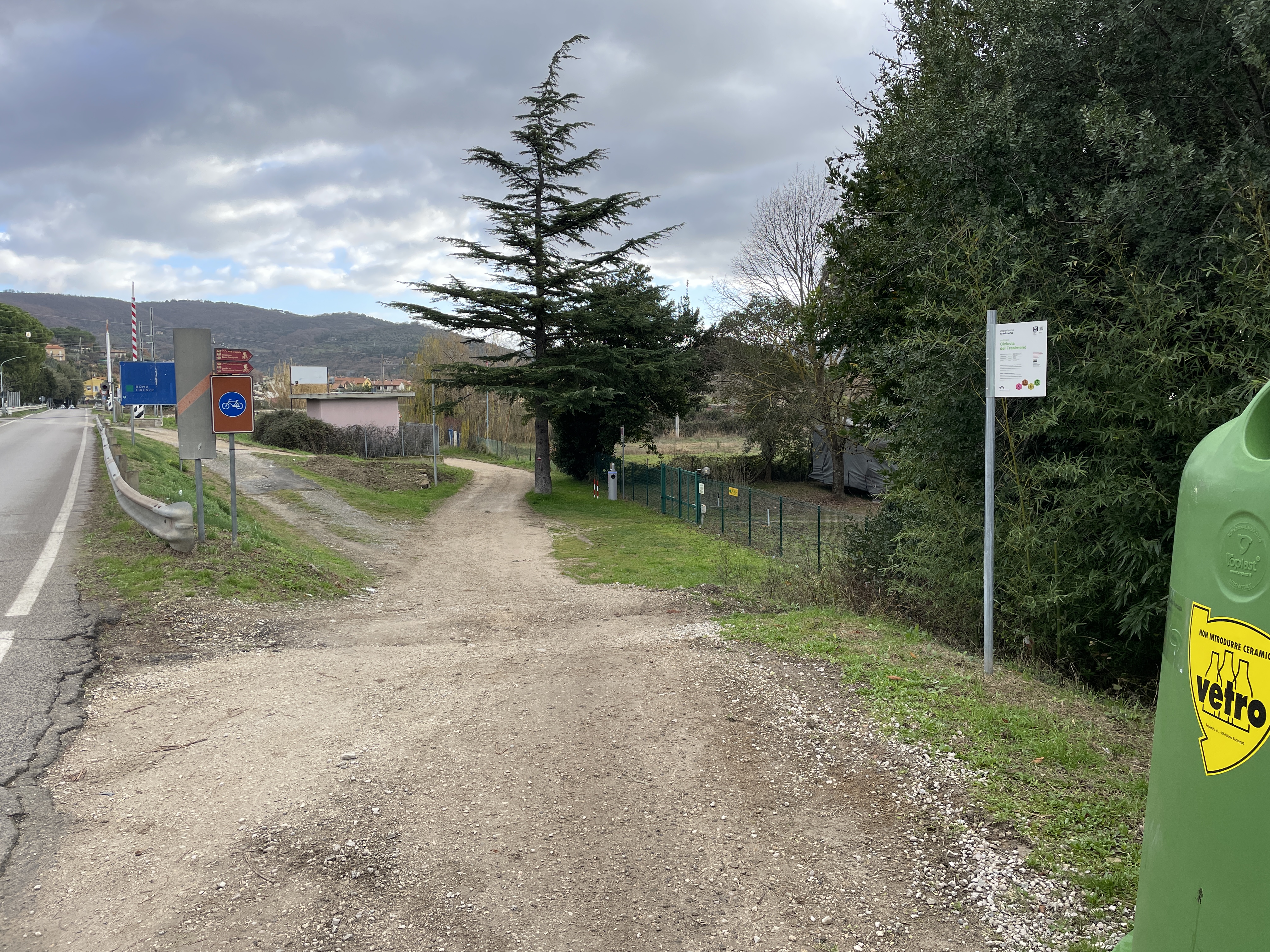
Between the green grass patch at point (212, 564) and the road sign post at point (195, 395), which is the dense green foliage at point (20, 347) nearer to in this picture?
the green grass patch at point (212, 564)

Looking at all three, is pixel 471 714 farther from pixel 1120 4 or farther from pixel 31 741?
pixel 1120 4

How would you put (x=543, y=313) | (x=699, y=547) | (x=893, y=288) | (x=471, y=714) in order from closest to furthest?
(x=471, y=714), (x=893, y=288), (x=699, y=547), (x=543, y=313)

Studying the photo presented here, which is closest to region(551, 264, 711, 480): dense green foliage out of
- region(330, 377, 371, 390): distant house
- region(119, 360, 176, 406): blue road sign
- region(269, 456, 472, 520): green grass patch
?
region(269, 456, 472, 520): green grass patch

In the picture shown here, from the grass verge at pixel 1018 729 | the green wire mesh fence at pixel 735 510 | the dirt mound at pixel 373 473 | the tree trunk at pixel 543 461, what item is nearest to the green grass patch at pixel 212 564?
the grass verge at pixel 1018 729

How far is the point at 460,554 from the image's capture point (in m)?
15.7

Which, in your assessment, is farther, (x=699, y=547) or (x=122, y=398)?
(x=122, y=398)

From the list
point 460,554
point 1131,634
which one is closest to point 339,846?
point 1131,634

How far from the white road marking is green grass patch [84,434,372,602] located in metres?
0.38

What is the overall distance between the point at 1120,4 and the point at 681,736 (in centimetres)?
674

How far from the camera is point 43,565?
9438 mm

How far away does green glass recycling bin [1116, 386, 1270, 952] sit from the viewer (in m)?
1.75

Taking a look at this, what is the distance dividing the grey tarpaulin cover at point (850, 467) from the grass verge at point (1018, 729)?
2261cm

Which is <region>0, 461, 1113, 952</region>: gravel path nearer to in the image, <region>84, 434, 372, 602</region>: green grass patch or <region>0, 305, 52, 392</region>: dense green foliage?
<region>84, 434, 372, 602</region>: green grass patch

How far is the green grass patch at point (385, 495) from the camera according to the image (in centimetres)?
2203
